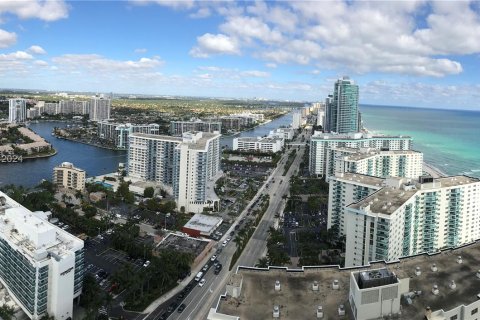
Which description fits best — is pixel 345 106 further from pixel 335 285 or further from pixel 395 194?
pixel 335 285

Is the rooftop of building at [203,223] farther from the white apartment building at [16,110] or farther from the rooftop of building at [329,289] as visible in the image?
the white apartment building at [16,110]

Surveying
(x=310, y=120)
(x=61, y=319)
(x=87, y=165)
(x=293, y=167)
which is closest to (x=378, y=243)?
(x=61, y=319)

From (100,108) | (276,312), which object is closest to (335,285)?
(276,312)

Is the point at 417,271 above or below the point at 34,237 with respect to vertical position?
above

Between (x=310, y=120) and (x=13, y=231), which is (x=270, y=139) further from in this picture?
(x=310, y=120)

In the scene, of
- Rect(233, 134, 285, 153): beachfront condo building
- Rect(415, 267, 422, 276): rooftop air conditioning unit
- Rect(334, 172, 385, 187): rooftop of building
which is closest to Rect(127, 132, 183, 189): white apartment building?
Rect(334, 172, 385, 187): rooftop of building

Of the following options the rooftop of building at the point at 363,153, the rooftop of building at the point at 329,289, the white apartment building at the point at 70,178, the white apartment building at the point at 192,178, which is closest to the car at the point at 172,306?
the rooftop of building at the point at 329,289
